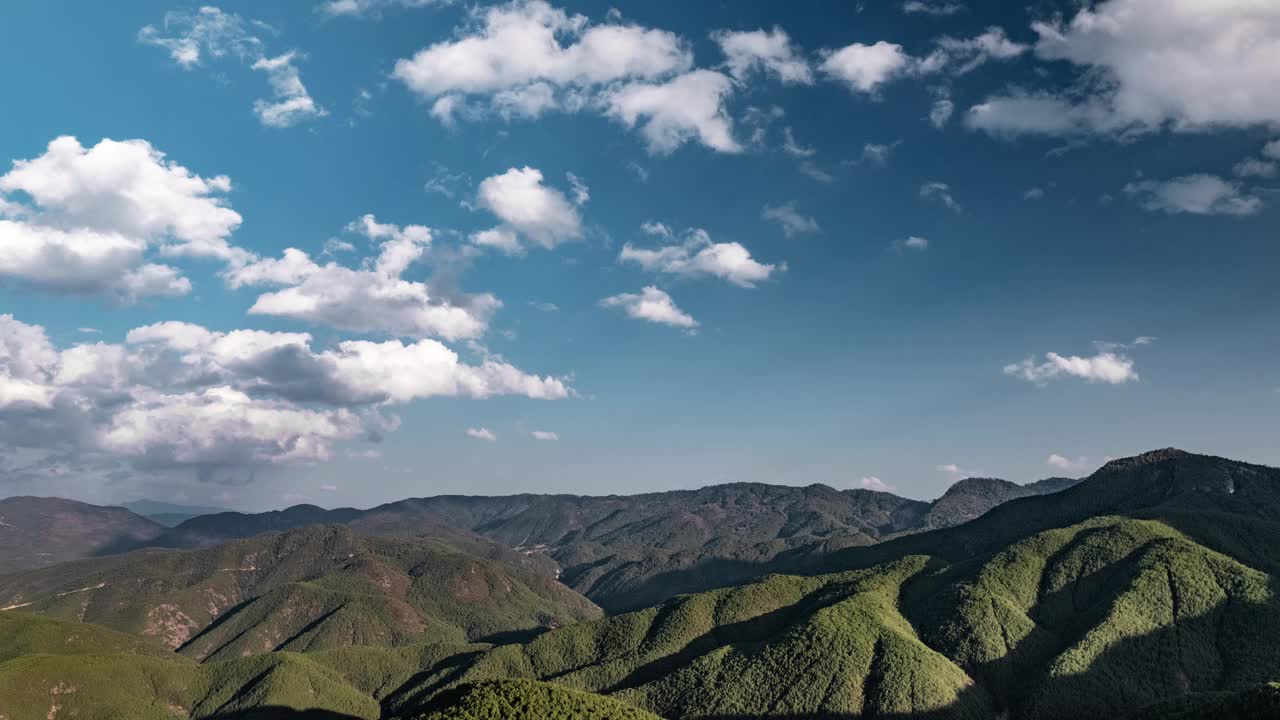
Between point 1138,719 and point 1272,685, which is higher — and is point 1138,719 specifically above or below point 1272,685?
below

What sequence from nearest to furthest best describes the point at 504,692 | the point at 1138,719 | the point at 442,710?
the point at 442,710 < the point at 504,692 < the point at 1138,719

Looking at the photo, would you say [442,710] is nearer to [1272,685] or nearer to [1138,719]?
[1138,719]

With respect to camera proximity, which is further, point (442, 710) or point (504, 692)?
point (504, 692)

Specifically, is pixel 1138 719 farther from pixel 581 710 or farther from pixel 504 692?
pixel 504 692

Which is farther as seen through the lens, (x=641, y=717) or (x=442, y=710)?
(x=641, y=717)

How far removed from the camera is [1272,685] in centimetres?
15988

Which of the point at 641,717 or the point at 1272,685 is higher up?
the point at 1272,685

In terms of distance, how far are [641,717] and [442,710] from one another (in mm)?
42252

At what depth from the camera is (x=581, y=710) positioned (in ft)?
548

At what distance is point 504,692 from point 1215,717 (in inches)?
5670

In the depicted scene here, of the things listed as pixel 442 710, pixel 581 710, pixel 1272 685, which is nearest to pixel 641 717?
pixel 581 710

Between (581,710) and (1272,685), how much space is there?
138 meters

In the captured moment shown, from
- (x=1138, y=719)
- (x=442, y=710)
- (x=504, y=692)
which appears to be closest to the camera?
(x=442, y=710)

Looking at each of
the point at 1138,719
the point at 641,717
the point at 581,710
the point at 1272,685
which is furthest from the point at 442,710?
the point at 1272,685
